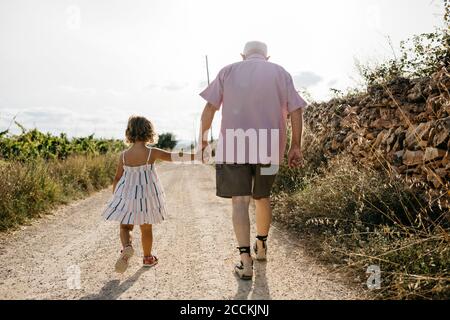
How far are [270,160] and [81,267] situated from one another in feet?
6.92

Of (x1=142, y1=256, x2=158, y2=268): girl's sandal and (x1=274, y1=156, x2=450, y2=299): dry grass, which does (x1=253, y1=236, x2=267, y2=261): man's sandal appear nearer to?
(x1=274, y1=156, x2=450, y2=299): dry grass

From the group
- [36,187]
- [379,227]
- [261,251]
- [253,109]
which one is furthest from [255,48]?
[36,187]

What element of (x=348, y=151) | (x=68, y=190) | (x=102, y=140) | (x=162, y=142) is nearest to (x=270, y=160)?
(x=348, y=151)

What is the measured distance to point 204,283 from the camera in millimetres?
3568

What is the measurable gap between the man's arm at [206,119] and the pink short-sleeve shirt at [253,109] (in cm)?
7

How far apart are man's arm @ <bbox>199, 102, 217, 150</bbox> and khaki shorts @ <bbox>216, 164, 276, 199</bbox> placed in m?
0.34

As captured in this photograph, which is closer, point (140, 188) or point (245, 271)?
point (245, 271)

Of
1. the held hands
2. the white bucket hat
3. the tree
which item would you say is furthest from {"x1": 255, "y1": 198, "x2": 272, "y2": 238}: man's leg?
the tree

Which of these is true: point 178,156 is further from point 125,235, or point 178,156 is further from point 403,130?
point 403,130

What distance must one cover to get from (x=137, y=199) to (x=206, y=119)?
1.01 metres

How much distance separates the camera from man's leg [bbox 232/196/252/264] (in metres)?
3.67

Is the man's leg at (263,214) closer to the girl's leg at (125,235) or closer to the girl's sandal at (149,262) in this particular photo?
the girl's sandal at (149,262)

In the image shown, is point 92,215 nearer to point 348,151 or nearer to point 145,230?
point 145,230

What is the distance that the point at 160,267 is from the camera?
4.09m
